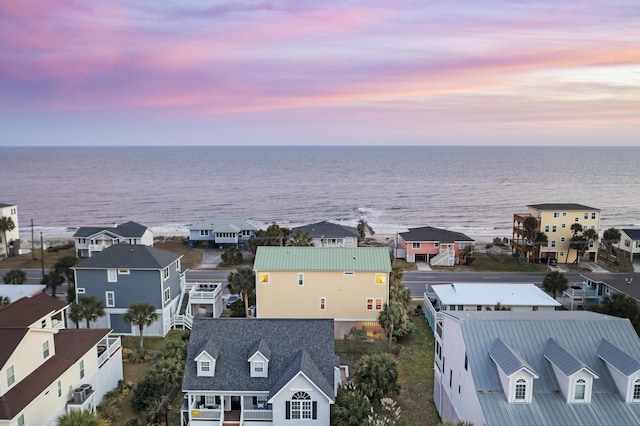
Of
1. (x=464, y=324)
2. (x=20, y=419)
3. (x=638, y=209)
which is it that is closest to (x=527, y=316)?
(x=464, y=324)

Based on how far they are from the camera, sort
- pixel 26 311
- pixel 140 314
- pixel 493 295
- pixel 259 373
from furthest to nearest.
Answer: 1. pixel 493 295
2. pixel 140 314
3. pixel 26 311
4. pixel 259 373

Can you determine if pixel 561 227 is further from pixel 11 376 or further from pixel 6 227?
pixel 6 227

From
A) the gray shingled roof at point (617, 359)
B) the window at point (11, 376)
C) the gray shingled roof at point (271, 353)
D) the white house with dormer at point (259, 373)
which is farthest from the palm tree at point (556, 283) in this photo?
the window at point (11, 376)

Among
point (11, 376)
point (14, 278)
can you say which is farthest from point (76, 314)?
point (14, 278)

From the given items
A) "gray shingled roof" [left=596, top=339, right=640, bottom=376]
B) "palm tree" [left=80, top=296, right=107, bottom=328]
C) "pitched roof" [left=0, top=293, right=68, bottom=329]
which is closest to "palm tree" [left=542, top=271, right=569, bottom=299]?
"gray shingled roof" [left=596, top=339, right=640, bottom=376]

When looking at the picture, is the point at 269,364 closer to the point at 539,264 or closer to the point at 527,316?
the point at 527,316

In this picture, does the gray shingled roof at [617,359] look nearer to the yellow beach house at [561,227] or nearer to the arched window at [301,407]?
the arched window at [301,407]

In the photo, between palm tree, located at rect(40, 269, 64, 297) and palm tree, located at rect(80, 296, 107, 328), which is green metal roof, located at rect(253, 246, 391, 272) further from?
palm tree, located at rect(40, 269, 64, 297)

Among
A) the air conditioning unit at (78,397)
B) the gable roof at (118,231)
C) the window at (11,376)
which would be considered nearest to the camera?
the window at (11,376)
